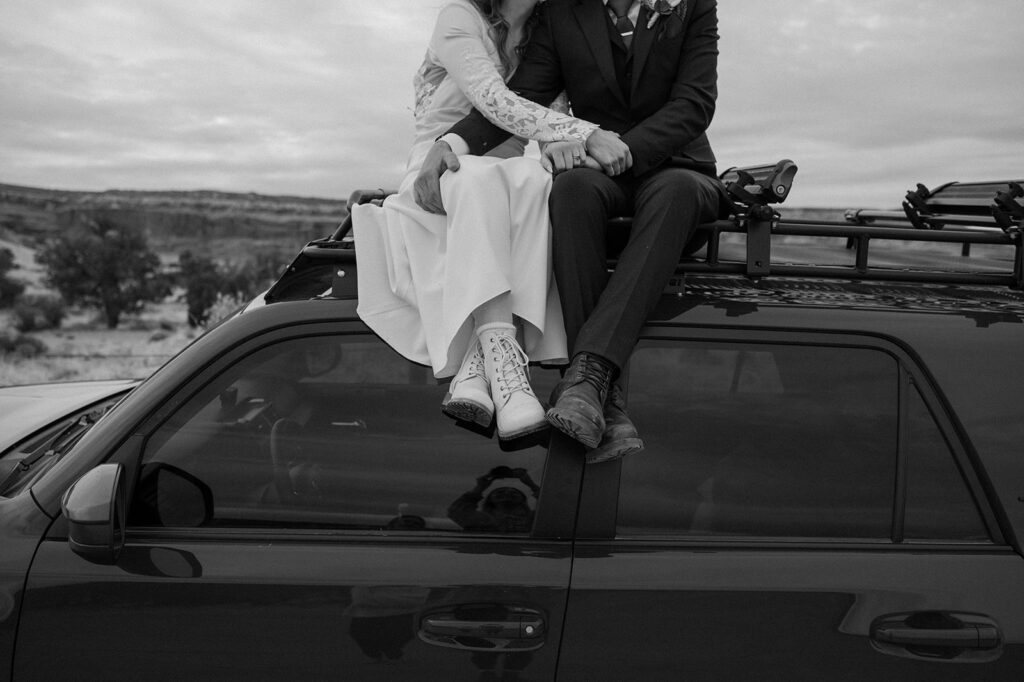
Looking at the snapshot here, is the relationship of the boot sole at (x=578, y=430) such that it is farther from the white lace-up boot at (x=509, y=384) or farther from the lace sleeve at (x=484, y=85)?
the lace sleeve at (x=484, y=85)

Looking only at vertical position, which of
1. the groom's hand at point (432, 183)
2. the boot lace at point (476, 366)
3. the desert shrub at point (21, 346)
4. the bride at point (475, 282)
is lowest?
the desert shrub at point (21, 346)

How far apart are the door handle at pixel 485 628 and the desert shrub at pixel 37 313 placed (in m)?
17.2

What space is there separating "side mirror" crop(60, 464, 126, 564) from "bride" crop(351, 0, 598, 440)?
Result: 0.66 metres

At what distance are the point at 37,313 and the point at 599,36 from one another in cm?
1729

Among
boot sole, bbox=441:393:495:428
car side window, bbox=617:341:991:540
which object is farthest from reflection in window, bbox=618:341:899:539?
boot sole, bbox=441:393:495:428

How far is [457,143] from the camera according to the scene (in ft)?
8.86

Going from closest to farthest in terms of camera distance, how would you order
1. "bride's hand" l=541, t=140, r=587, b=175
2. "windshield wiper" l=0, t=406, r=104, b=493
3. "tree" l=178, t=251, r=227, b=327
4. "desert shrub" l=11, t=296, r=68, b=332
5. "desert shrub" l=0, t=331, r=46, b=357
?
"windshield wiper" l=0, t=406, r=104, b=493, "bride's hand" l=541, t=140, r=587, b=175, "desert shrub" l=0, t=331, r=46, b=357, "desert shrub" l=11, t=296, r=68, b=332, "tree" l=178, t=251, r=227, b=327

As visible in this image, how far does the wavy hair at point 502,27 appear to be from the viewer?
9.43 ft

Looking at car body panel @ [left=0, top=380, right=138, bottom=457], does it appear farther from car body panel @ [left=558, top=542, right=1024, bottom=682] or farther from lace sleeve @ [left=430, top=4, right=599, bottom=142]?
car body panel @ [left=558, top=542, right=1024, bottom=682]

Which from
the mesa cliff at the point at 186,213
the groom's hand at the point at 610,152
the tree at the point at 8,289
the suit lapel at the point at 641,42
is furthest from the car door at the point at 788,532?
the mesa cliff at the point at 186,213

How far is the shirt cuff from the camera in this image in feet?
8.82

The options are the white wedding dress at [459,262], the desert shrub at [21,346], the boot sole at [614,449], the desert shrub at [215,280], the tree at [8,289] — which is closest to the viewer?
the boot sole at [614,449]

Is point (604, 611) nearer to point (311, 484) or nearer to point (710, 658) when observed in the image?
point (710, 658)

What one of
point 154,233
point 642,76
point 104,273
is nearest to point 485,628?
point 642,76
